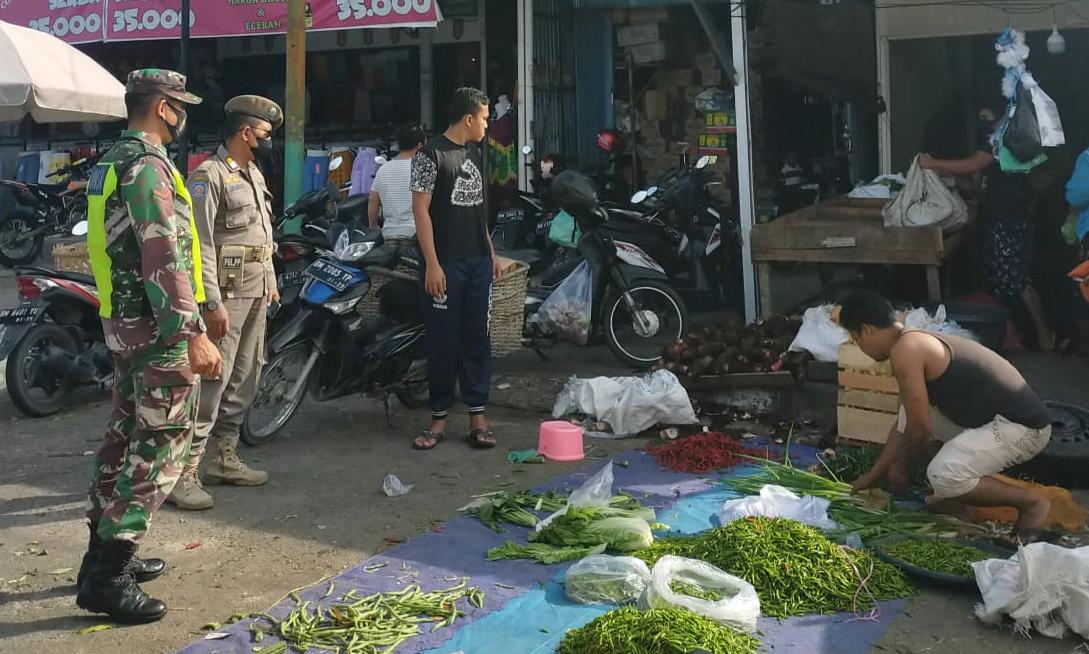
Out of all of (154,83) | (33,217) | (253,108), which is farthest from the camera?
(33,217)

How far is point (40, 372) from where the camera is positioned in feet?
24.6

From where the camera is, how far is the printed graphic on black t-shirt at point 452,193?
6.26m

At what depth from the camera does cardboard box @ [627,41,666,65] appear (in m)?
11.8

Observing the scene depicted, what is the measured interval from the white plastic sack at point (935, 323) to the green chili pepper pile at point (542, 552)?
3122 millimetres

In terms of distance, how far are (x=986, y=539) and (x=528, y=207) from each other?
6.22 metres

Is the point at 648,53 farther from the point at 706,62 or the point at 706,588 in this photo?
the point at 706,588

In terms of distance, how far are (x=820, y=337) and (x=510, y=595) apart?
3402 millimetres

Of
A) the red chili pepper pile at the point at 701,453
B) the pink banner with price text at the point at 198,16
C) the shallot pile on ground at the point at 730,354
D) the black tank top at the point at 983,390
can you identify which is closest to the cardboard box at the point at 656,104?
the pink banner with price text at the point at 198,16

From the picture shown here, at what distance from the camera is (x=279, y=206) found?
1417 cm

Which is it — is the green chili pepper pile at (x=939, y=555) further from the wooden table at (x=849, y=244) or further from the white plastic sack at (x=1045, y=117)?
the white plastic sack at (x=1045, y=117)

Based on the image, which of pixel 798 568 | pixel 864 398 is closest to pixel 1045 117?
pixel 864 398

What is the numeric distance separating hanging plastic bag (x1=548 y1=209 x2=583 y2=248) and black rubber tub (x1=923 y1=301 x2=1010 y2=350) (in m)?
2.67

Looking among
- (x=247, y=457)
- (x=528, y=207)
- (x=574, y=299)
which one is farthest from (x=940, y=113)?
(x=247, y=457)

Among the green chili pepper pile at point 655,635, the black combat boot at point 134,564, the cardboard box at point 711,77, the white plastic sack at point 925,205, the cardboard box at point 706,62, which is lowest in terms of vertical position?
the green chili pepper pile at point 655,635
